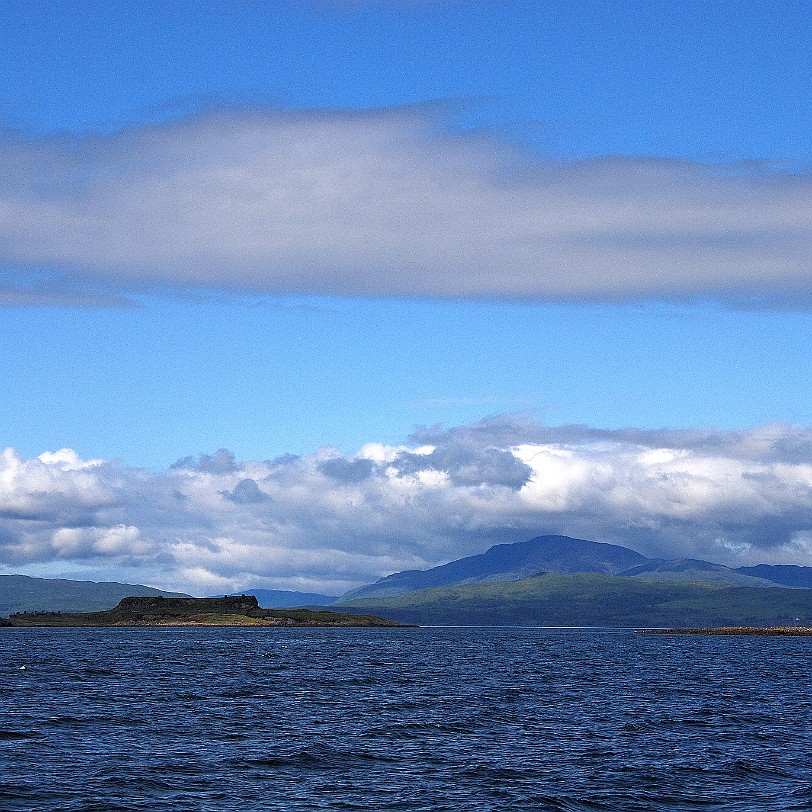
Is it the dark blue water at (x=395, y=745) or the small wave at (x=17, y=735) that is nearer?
the dark blue water at (x=395, y=745)

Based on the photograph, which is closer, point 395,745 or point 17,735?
point 395,745

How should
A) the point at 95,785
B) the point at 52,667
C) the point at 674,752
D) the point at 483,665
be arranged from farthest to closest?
the point at 483,665
the point at 52,667
the point at 674,752
the point at 95,785

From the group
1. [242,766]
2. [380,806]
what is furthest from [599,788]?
[242,766]

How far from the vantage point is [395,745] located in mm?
Result: 79125

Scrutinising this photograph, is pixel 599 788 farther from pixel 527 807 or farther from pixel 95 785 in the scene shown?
pixel 95 785

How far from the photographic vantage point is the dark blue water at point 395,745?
196 ft

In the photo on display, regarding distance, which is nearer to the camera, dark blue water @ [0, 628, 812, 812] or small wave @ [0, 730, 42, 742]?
dark blue water @ [0, 628, 812, 812]

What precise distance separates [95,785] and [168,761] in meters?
8.42

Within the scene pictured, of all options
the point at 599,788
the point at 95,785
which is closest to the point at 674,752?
the point at 599,788

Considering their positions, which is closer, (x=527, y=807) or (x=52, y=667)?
(x=527, y=807)

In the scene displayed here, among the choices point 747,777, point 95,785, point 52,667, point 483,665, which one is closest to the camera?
point 95,785

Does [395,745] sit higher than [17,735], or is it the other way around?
[17,735]

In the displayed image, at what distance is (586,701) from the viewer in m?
118

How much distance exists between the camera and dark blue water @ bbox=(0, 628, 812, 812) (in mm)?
59688
